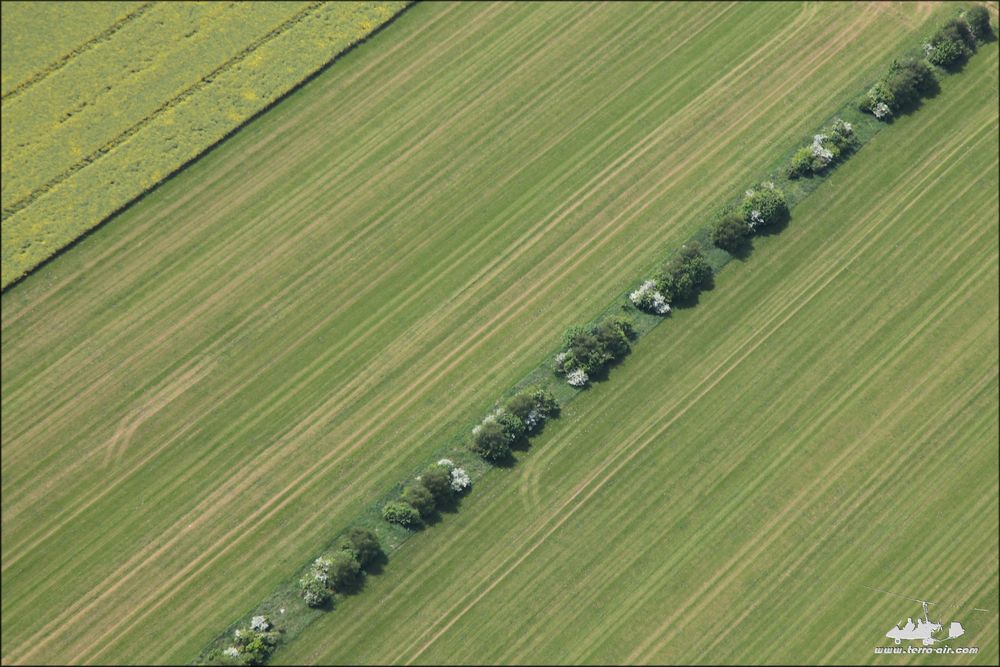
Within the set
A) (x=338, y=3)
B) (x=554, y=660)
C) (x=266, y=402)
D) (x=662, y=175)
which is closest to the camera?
(x=554, y=660)

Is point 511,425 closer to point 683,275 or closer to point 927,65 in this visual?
point 683,275

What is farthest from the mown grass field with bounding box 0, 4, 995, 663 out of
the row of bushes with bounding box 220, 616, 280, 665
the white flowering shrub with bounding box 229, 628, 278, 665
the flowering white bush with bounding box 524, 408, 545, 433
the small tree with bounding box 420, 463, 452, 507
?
the flowering white bush with bounding box 524, 408, 545, 433

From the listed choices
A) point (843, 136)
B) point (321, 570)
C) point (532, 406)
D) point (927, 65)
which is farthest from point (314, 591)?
point (927, 65)

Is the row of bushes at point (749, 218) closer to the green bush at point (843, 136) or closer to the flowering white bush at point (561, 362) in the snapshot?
the green bush at point (843, 136)

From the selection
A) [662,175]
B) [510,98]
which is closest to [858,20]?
[662,175]

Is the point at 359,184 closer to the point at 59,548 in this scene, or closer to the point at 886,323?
the point at 59,548

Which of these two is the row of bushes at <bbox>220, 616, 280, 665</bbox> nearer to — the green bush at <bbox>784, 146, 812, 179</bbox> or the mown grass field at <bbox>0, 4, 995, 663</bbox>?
the mown grass field at <bbox>0, 4, 995, 663</bbox>
